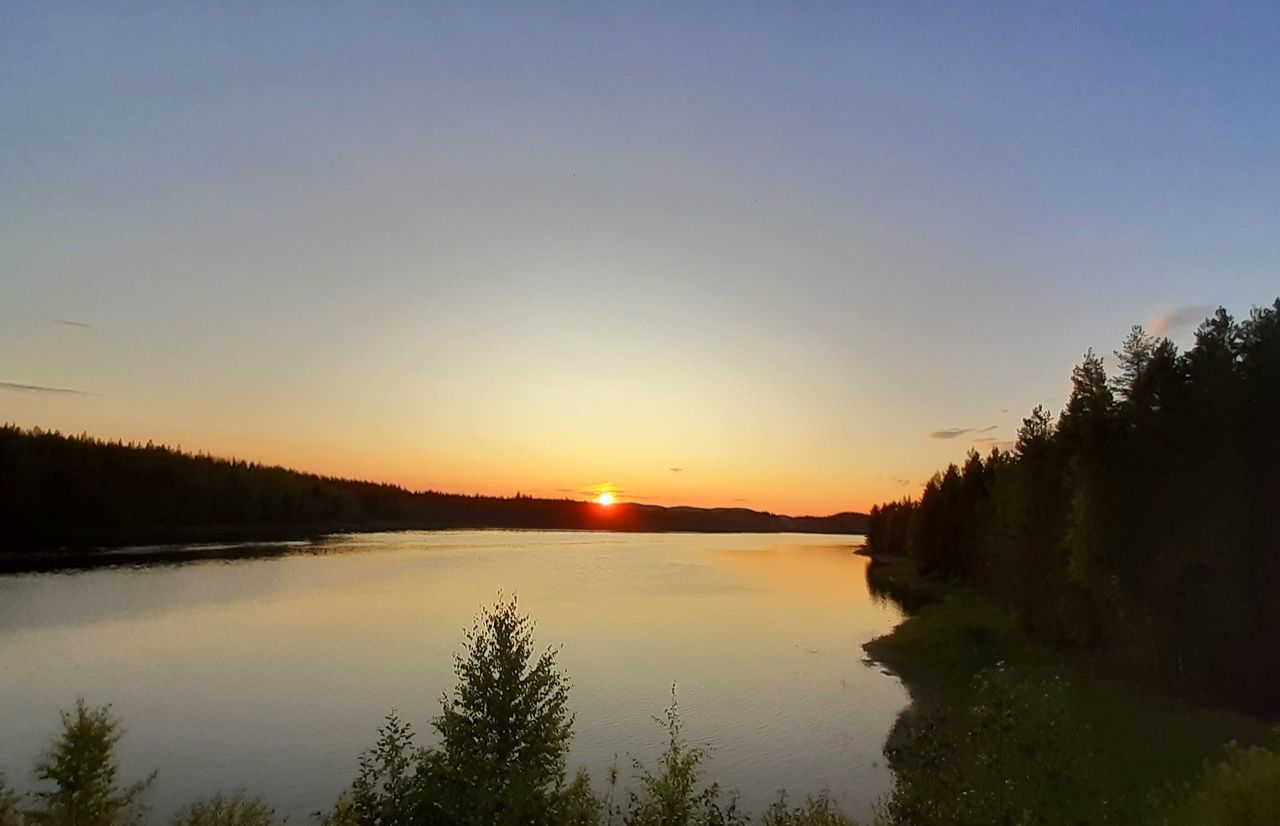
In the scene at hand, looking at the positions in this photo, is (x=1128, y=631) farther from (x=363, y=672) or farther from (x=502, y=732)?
(x=363, y=672)

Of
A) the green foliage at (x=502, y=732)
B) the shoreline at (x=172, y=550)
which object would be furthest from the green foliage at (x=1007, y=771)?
the shoreline at (x=172, y=550)

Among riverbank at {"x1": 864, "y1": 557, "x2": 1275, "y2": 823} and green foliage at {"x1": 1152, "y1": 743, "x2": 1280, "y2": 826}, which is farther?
riverbank at {"x1": 864, "y1": 557, "x2": 1275, "y2": 823}

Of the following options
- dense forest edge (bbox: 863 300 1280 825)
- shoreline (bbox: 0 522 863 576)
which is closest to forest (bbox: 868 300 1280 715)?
dense forest edge (bbox: 863 300 1280 825)

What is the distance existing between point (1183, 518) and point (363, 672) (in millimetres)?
37205

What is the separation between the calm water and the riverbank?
3.21m

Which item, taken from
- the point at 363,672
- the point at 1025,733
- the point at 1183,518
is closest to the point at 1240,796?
the point at 1025,733

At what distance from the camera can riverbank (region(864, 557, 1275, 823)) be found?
13203mm

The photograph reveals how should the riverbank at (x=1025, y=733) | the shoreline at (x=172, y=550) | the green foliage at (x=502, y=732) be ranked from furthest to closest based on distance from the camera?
the shoreline at (x=172, y=550)
the green foliage at (x=502, y=732)
the riverbank at (x=1025, y=733)

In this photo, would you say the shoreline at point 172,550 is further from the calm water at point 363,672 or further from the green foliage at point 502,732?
the green foliage at point 502,732

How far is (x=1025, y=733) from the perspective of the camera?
13.2m

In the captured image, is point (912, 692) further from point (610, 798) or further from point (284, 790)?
point (284, 790)

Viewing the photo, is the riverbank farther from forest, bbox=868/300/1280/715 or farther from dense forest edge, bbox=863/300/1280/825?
forest, bbox=868/300/1280/715

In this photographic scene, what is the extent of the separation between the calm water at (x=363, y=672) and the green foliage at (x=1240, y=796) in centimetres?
1207

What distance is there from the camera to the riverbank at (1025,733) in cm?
1320
